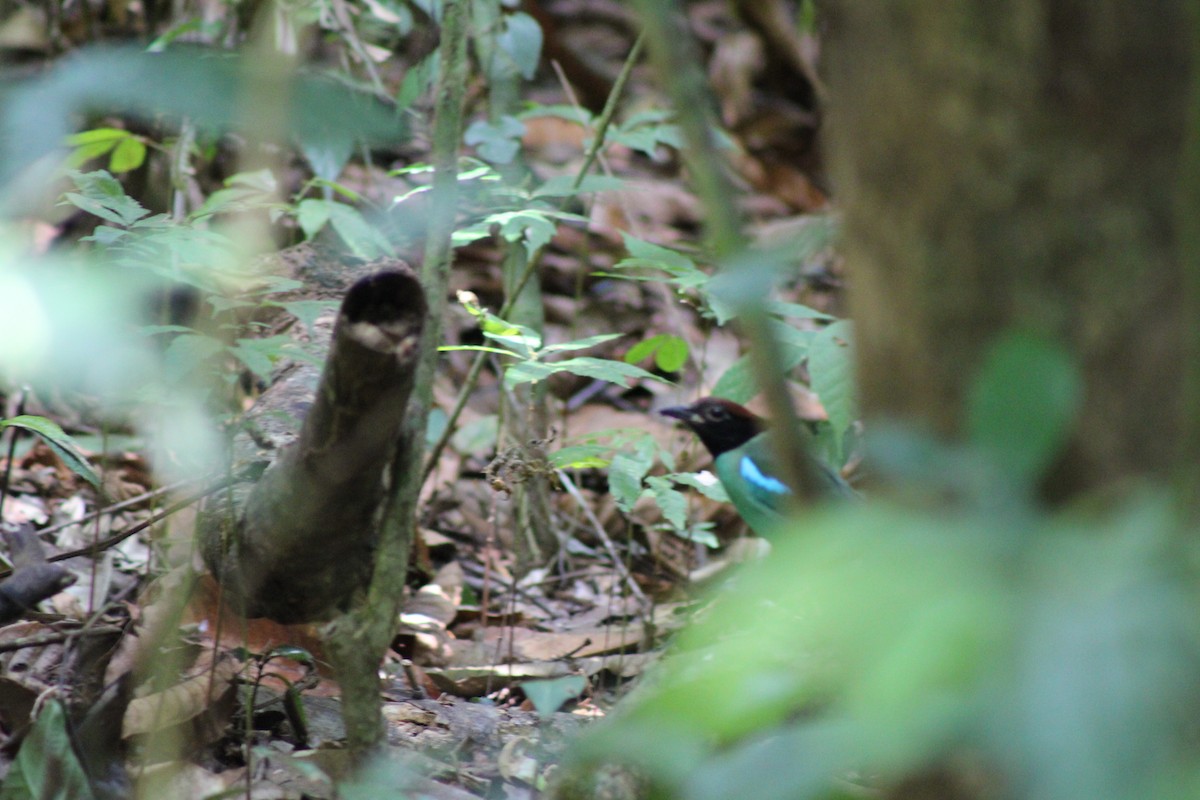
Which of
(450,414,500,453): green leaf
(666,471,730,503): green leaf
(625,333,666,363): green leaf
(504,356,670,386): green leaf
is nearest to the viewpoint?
(504,356,670,386): green leaf

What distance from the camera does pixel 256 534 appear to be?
2.22 m

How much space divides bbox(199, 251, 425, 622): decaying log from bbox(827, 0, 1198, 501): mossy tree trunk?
85 cm

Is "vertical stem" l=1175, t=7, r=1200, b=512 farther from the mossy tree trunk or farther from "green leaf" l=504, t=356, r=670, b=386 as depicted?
"green leaf" l=504, t=356, r=670, b=386

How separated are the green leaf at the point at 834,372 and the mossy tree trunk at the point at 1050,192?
5.74 feet

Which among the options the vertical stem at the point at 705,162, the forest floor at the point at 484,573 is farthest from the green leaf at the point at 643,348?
the vertical stem at the point at 705,162

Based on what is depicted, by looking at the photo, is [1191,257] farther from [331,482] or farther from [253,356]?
[253,356]

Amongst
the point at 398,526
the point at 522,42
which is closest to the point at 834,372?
the point at 398,526

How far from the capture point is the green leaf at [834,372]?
299 centimetres

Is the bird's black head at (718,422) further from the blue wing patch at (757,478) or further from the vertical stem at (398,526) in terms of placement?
the vertical stem at (398,526)

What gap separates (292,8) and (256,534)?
2502 millimetres

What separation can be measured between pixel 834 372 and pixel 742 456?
61.3 inches

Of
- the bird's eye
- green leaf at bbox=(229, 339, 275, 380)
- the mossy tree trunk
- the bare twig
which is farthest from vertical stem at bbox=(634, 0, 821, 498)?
the bird's eye

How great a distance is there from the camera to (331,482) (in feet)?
6.37

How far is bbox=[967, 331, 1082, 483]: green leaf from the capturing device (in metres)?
0.82
